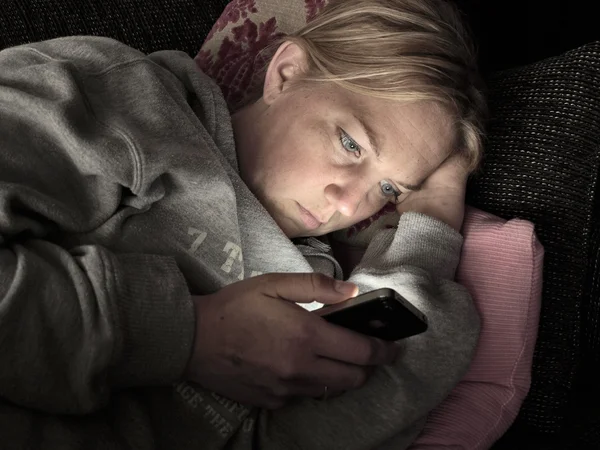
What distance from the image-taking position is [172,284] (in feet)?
3.12

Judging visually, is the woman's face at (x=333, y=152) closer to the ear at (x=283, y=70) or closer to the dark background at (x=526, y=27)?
the ear at (x=283, y=70)

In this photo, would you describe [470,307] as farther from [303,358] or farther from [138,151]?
[138,151]

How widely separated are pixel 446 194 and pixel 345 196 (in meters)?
0.23

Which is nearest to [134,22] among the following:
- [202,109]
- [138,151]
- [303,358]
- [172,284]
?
[202,109]

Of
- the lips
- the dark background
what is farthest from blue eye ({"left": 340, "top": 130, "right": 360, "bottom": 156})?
the dark background

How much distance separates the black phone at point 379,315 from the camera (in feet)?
2.86

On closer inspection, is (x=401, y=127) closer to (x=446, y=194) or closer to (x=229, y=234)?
(x=446, y=194)

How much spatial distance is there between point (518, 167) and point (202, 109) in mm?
517

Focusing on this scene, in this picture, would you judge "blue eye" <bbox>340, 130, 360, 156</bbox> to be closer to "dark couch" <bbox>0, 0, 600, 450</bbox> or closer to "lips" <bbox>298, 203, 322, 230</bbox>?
"lips" <bbox>298, 203, 322, 230</bbox>

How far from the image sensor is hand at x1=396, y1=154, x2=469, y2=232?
1.25 meters

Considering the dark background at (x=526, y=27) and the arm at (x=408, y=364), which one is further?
the dark background at (x=526, y=27)

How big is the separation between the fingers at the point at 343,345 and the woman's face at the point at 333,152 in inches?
9.1

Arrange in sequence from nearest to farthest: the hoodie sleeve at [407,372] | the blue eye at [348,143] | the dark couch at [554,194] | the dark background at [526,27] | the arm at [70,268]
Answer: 1. the arm at [70,268]
2. the hoodie sleeve at [407,372]
3. the blue eye at [348,143]
4. the dark couch at [554,194]
5. the dark background at [526,27]

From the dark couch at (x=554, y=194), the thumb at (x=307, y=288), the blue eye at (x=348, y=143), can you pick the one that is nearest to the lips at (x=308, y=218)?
the blue eye at (x=348, y=143)
